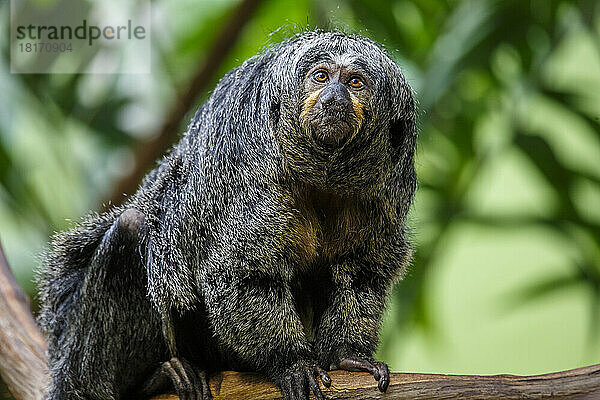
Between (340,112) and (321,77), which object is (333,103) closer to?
(340,112)

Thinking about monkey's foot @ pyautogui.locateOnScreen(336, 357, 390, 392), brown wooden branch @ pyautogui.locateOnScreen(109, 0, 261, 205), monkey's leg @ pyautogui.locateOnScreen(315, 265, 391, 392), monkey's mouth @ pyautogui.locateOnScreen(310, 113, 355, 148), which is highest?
brown wooden branch @ pyautogui.locateOnScreen(109, 0, 261, 205)

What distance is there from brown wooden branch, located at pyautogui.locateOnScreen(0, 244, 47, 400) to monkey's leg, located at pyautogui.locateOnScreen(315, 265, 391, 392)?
4.29ft

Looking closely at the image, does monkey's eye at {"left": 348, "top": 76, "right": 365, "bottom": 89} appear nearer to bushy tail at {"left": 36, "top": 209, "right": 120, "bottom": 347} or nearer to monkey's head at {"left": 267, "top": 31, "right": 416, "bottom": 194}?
monkey's head at {"left": 267, "top": 31, "right": 416, "bottom": 194}

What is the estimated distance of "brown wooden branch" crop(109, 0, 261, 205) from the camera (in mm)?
4074

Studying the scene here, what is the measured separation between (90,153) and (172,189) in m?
2.54

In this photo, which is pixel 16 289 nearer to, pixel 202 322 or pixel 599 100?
pixel 202 322

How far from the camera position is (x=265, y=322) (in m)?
2.33

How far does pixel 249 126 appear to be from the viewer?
2.41 meters

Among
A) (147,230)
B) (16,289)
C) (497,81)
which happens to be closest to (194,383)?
(147,230)
